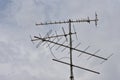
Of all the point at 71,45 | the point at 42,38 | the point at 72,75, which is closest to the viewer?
the point at 72,75

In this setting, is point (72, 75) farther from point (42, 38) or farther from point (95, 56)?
point (42, 38)

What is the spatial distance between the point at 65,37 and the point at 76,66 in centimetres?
287

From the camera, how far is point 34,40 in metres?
23.4

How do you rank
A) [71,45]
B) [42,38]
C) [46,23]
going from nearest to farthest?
[71,45] → [42,38] → [46,23]

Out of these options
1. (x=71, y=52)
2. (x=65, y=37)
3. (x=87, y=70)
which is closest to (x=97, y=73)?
(x=87, y=70)

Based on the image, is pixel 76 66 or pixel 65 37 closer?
pixel 76 66

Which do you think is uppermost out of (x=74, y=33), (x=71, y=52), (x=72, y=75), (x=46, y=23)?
(x=46, y=23)

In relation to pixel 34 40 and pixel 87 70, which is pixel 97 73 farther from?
pixel 34 40

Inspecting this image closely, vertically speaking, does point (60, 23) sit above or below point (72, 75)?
above

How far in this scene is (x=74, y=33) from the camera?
21.4 meters

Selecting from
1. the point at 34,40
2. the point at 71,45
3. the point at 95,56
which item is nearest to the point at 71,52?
the point at 71,45

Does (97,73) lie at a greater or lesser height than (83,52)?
lesser

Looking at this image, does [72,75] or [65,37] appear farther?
[65,37]

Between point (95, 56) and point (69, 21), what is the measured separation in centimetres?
316
